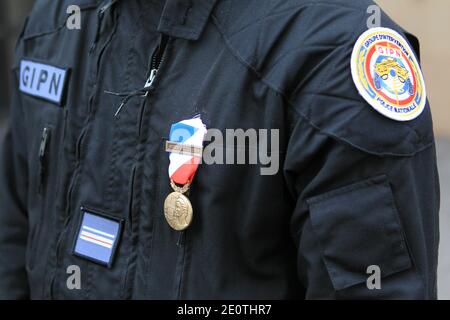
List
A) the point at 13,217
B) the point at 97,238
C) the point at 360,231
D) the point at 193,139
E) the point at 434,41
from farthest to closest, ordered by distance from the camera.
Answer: the point at 434,41 < the point at 13,217 < the point at 97,238 < the point at 193,139 < the point at 360,231

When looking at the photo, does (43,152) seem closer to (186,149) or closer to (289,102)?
(186,149)

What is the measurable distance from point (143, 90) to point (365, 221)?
19.9 inches

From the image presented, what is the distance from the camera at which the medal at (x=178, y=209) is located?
142 cm

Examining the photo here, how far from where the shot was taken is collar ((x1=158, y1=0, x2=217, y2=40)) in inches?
56.7

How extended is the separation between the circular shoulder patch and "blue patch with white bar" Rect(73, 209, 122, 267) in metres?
0.57

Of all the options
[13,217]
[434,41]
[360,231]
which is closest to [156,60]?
[360,231]

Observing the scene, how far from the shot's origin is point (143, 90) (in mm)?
1490

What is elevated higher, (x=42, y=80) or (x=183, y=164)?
(x=42, y=80)

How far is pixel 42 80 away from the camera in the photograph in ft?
5.84

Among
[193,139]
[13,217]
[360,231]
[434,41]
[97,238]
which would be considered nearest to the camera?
[360,231]

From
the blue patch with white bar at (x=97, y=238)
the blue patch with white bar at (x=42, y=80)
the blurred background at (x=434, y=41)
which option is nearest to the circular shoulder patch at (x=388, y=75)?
the blue patch with white bar at (x=97, y=238)

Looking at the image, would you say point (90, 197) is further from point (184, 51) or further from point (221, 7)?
point (221, 7)

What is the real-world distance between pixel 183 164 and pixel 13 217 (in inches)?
28.2

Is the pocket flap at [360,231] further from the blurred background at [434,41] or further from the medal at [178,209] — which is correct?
the blurred background at [434,41]
